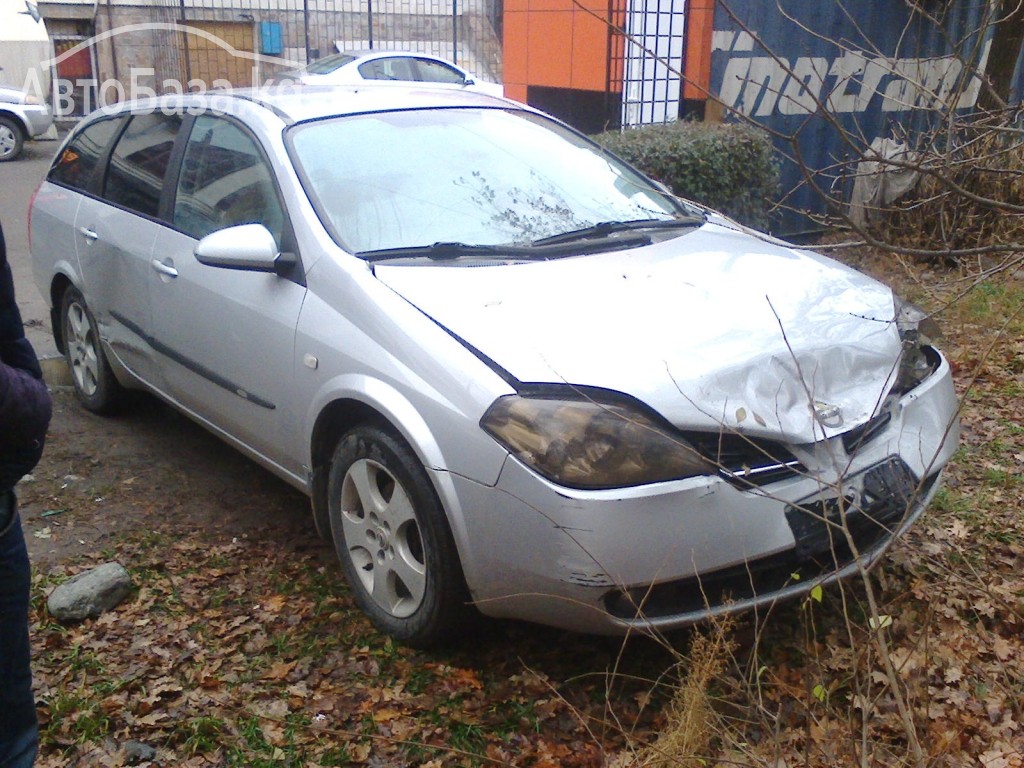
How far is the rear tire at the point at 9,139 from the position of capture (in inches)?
618

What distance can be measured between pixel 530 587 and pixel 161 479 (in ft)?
8.33

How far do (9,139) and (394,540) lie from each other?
49.1 ft

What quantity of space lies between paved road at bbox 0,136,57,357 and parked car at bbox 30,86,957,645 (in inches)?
105

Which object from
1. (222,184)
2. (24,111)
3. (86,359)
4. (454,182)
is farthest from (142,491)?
(24,111)

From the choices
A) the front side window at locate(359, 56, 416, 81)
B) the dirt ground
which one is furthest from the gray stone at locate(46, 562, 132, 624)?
the front side window at locate(359, 56, 416, 81)

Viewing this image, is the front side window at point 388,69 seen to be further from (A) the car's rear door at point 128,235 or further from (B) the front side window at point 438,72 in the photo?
(A) the car's rear door at point 128,235

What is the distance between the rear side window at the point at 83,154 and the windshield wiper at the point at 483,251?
240 centimetres

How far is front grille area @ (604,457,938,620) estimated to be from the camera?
2.89 metres

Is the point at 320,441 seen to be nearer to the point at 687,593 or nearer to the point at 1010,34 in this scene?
the point at 687,593

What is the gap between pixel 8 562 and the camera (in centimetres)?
224

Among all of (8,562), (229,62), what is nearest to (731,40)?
(8,562)

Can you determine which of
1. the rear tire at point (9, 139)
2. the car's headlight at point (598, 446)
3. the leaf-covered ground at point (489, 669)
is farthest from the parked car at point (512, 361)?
the rear tire at point (9, 139)

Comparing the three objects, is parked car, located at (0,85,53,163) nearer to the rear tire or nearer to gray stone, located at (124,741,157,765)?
the rear tire

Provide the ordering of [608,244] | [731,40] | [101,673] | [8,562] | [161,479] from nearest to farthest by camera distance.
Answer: [8,562], [101,673], [608,244], [161,479], [731,40]
